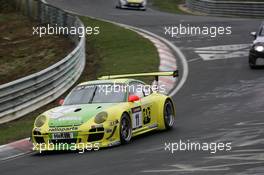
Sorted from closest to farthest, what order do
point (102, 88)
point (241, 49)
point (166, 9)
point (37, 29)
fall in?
point (102, 88) < point (241, 49) < point (37, 29) < point (166, 9)

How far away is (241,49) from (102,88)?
15139 millimetres

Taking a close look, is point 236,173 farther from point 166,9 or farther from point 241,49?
point 166,9

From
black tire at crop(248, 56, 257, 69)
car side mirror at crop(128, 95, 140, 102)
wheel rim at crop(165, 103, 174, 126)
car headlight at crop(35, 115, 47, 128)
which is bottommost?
black tire at crop(248, 56, 257, 69)

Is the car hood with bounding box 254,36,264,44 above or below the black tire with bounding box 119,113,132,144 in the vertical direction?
below

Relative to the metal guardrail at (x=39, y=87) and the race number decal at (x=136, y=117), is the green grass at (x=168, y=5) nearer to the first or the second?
the metal guardrail at (x=39, y=87)

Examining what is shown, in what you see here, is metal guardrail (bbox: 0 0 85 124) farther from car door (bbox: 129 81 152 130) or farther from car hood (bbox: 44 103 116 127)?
car hood (bbox: 44 103 116 127)

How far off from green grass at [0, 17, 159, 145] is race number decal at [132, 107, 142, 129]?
11.9 feet

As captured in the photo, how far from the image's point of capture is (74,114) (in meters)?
12.8

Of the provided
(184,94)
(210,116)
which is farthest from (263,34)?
(210,116)

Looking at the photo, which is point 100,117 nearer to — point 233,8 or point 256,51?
point 256,51

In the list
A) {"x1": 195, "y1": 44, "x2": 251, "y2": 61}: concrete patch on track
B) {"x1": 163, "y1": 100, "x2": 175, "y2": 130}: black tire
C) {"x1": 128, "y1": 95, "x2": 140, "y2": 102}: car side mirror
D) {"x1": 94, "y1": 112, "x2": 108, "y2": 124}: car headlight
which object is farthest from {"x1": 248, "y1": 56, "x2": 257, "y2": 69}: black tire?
{"x1": 94, "y1": 112, "x2": 108, "y2": 124}: car headlight

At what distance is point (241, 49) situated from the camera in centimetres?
2822

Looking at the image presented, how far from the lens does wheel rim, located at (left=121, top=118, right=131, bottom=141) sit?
12854 millimetres

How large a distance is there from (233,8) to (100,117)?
33.0 m
